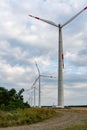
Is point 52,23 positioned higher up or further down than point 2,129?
higher up

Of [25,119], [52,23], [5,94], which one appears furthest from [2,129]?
[52,23]

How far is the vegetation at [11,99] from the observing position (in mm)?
57662

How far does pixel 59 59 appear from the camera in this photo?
64625 millimetres

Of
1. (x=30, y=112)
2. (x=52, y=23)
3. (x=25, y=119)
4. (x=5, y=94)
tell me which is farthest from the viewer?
(x=52, y=23)

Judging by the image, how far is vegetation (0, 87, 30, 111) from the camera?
57.7m

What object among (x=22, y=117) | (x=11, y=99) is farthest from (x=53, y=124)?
(x=11, y=99)

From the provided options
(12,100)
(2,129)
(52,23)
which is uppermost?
(52,23)

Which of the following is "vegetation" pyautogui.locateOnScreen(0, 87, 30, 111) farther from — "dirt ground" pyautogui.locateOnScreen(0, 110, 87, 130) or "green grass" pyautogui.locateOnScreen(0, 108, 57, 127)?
"dirt ground" pyautogui.locateOnScreen(0, 110, 87, 130)

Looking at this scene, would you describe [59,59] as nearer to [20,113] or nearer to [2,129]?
[20,113]

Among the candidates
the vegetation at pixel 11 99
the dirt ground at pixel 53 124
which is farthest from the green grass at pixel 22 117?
the vegetation at pixel 11 99

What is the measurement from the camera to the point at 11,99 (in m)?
61.6

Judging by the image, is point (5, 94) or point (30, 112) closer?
point (30, 112)

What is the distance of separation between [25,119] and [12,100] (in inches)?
756

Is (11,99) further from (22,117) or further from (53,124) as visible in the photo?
(53,124)
